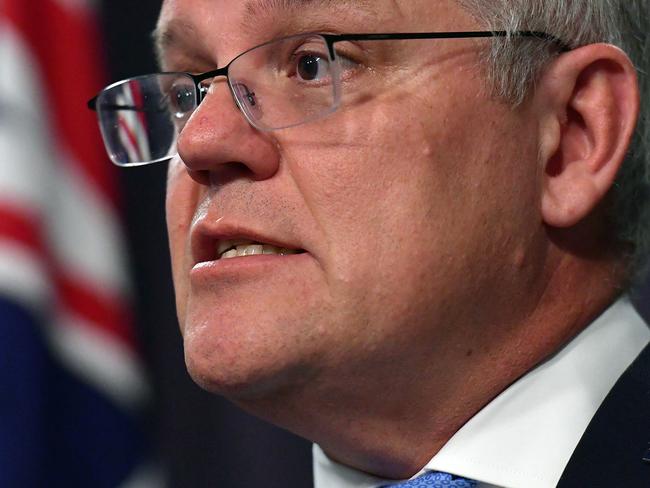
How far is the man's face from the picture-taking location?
4.25 feet

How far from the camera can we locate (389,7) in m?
1.34

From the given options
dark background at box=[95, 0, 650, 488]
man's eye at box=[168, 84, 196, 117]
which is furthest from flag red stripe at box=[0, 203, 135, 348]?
man's eye at box=[168, 84, 196, 117]

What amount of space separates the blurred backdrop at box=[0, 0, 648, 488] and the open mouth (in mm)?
824

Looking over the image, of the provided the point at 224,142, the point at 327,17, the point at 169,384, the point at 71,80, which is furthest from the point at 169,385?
the point at 327,17

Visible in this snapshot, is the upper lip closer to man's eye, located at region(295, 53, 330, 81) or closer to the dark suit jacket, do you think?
man's eye, located at region(295, 53, 330, 81)

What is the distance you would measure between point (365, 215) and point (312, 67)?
23 cm

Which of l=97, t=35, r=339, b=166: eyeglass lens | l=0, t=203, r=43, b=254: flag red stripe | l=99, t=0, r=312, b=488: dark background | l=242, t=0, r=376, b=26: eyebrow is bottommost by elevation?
l=99, t=0, r=312, b=488: dark background

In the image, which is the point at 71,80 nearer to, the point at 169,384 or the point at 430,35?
the point at 169,384

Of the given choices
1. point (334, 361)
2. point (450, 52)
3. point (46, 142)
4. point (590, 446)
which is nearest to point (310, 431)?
point (334, 361)

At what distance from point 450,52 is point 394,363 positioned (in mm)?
439

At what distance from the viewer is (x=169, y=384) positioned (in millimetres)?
2412

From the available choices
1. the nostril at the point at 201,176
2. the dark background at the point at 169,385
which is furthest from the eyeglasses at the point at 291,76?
the dark background at the point at 169,385

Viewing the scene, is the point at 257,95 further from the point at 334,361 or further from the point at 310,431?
the point at 310,431

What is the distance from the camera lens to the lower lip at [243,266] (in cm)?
132
